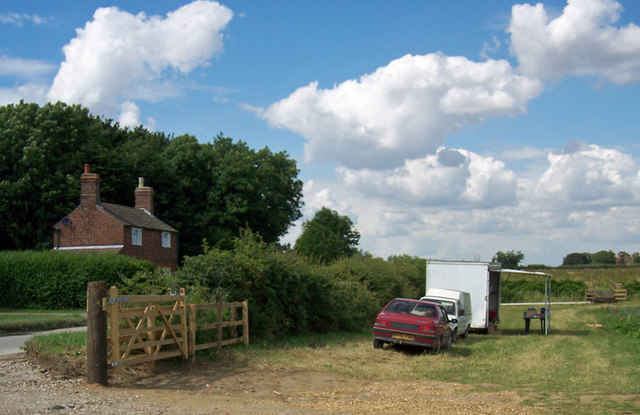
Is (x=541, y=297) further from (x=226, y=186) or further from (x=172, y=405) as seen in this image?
(x=172, y=405)

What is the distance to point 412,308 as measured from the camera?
1923 centimetres

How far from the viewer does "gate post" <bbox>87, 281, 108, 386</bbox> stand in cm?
1077

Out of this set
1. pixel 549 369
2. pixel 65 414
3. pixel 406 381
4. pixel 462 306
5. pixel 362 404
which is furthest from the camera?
pixel 462 306

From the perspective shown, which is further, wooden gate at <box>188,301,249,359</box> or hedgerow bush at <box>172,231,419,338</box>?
hedgerow bush at <box>172,231,419,338</box>

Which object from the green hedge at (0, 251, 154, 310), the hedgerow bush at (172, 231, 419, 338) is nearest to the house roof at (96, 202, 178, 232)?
the green hedge at (0, 251, 154, 310)

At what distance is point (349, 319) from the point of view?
2456cm

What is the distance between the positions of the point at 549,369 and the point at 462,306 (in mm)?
8932

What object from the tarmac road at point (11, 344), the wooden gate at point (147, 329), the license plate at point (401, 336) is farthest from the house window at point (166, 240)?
the wooden gate at point (147, 329)

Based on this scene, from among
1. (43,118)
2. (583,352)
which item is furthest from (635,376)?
(43,118)

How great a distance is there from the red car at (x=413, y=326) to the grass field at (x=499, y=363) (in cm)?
39

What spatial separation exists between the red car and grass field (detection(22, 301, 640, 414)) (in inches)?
15.3

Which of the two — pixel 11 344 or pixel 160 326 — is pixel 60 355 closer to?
A: pixel 160 326

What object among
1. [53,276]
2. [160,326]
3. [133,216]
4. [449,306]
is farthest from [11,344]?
[133,216]

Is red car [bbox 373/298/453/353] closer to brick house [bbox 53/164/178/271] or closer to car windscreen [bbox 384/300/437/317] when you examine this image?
car windscreen [bbox 384/300/437/317]
